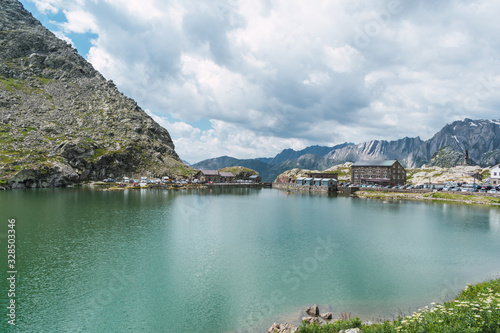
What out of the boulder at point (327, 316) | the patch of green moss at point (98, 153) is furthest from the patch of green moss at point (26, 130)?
the boulder at point (327, 316)

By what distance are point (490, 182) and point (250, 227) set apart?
150 metres

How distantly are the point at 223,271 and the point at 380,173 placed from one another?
179 m

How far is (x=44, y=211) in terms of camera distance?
72562mm

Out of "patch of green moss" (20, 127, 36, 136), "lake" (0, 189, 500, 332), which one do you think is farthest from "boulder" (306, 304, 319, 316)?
"patch of green moss" (20, 127, 36, 136)

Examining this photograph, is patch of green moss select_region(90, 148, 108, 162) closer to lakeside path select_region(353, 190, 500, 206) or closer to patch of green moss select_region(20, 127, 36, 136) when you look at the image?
patch of green moss select_region(20, 127, 36, 136)

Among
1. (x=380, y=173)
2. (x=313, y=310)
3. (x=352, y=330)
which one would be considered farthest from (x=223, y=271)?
(x=380, y=173)

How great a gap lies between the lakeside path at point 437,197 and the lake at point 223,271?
2014 inches

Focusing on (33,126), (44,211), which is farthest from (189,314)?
(33,126)

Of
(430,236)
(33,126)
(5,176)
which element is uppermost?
(33,126)

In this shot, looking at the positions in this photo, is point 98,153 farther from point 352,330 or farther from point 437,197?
point 352,330

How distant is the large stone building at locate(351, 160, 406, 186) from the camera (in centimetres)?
18525

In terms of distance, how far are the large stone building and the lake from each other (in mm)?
124256

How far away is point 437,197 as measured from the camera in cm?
12550

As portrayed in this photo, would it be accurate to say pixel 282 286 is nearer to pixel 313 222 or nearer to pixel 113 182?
pixel 313 222
